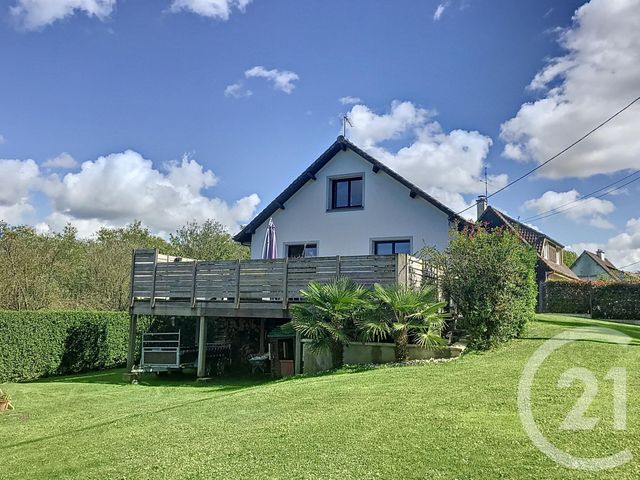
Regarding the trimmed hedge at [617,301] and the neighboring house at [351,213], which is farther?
the trimmed hedge at [617,301]

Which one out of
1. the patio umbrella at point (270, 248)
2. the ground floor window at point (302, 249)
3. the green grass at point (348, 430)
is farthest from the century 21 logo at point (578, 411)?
the ground floor window at point (302, 249)

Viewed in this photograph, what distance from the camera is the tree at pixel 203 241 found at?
3859 cm

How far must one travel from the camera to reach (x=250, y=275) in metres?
14.6

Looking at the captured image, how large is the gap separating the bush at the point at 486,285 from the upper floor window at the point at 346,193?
7.59m

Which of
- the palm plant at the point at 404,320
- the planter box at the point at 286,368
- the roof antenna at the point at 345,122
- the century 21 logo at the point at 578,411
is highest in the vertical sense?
the roof antenna at the point at 345,122

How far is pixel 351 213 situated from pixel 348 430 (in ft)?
46.3

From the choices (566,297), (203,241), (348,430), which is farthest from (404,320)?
(203,241)

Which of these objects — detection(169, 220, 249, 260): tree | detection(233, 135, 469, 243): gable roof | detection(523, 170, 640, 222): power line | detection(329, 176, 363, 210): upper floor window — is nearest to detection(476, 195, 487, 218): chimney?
detection(523, 170, 640, 222): power line

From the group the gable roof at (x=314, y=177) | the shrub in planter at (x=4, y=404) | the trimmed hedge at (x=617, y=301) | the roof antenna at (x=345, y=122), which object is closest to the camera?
the shrub in planter at (x=4, y=404)

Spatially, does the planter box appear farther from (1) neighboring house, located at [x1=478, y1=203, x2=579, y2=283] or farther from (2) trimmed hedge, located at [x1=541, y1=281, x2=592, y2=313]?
(1) neighboring house, located at [x1=478, y1=203, x2=579, y2=283]

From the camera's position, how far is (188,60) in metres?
15.8

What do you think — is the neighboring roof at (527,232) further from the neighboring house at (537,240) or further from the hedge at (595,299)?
the hedge at (595,299)

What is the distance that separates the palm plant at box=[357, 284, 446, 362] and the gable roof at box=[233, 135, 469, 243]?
704 cm

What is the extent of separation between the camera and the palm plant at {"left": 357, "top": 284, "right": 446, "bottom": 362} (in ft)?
36.1
